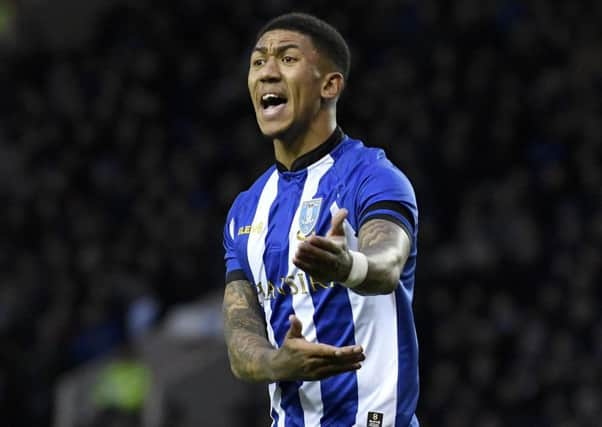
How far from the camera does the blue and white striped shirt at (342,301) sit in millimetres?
3787

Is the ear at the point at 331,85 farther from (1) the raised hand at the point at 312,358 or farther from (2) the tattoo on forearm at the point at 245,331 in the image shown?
(1) the raised hand at the point at 312,358

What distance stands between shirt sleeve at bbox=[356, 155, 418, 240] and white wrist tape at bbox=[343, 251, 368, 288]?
329mm

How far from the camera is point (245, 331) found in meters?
3.97

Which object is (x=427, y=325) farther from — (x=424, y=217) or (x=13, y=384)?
(x=13, y=384)

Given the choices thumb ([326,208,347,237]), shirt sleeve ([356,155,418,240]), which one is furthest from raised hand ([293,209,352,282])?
shirt sleeve ([356,155,418,240])

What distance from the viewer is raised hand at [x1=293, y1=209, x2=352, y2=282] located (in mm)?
3115

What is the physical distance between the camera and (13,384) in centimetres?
1177

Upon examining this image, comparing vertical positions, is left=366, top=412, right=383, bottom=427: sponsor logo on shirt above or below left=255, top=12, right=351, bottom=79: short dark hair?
below

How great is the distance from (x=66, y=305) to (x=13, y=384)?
1098 mm

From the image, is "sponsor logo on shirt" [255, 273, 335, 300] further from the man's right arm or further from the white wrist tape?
the white wrist tape

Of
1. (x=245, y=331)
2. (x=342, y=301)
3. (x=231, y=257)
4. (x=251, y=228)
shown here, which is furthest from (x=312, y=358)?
(x=231, y=257)

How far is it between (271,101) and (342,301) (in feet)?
2.53

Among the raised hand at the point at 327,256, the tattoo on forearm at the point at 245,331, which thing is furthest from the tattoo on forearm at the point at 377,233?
the tattoo on forearm at the point at 245,331

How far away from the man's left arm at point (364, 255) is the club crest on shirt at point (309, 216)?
0.27 meters
